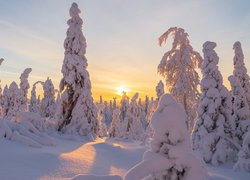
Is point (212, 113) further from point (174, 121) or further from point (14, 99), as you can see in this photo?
point (14, 99)

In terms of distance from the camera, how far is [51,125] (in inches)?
1014

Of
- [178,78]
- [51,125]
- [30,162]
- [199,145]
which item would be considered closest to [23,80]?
[51,125]

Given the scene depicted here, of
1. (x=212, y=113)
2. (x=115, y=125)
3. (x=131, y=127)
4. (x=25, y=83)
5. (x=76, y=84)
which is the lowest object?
(x=131, y=127)

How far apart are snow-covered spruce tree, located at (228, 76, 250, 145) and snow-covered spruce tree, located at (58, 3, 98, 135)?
11387 millimetres

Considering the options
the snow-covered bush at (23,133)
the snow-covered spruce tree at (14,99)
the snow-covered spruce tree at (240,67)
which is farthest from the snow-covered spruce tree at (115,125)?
the snow-covered bush at (23,133)

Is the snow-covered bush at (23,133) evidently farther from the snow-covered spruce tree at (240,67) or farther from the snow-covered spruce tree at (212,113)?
the snow-covered spruce tree at (240,67)

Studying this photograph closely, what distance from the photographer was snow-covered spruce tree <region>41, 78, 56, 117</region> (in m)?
52.0

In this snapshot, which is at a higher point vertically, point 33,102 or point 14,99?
point 33,102

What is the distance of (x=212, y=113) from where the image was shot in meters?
17.9

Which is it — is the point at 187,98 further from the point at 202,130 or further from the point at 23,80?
the point at 23,80

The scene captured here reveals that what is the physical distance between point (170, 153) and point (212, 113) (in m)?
12.9

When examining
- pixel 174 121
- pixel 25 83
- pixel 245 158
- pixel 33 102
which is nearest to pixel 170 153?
pixel 174 121

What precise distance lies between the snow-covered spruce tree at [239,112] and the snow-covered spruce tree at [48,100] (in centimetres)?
3697

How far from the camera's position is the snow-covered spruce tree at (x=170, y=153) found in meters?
5.58
